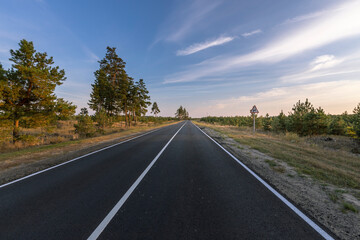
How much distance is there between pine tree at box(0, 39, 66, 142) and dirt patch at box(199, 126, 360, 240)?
1639 centimetres

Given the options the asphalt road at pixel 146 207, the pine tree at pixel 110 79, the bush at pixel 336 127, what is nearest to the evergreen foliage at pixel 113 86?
the pine tree at pixel 110 79

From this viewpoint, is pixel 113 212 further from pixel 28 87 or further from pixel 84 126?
pixel 84 126

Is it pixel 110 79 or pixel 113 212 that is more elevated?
pixel 110 79

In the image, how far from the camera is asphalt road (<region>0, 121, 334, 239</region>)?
2268mm

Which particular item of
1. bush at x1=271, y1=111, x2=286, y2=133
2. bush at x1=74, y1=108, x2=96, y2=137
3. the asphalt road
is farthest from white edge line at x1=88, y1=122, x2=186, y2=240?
bush at x1=271, y1=111, x2=286, y2=133

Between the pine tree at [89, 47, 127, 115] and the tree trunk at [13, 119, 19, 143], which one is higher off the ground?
the pine tree at [89, 47, 127, 115]

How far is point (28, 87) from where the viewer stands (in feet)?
37.3

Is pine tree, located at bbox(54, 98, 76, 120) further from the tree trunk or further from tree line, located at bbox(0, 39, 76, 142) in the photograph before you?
the tree trunk

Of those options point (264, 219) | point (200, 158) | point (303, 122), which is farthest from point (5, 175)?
point (303, 122)

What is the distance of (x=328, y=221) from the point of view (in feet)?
8.22

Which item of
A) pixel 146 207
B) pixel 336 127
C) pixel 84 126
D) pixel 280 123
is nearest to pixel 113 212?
pixel 146 207

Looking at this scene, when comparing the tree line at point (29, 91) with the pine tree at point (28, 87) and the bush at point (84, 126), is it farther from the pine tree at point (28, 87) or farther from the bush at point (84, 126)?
the bush at point (84, 126)

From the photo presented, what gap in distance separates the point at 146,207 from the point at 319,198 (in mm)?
4103

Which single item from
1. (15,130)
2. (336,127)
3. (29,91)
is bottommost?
(15,130)
